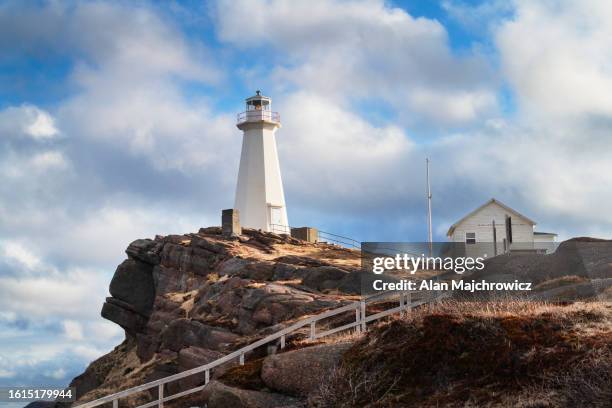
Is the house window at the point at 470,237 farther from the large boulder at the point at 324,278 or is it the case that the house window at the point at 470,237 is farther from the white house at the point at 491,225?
the large boulder at the point at 324,278

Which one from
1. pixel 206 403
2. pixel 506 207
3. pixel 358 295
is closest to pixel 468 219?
pixel 506 207

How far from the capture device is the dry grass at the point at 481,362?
15766 millimetres

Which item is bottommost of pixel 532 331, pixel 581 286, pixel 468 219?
pixel 532 331

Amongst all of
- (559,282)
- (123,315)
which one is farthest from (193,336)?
(123,315)

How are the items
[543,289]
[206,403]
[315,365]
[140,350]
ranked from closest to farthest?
[315,365]
[206,403]
[543,289]
[140,350]

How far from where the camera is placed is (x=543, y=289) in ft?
103

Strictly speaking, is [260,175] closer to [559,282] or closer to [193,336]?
[193,336]

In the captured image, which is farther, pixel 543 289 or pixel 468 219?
pixel 468 219

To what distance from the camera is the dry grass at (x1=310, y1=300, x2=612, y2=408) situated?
15766 mm

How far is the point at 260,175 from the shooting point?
228 ft

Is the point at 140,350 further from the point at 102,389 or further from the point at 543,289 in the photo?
the point at 543,289

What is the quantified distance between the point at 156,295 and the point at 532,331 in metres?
37.9

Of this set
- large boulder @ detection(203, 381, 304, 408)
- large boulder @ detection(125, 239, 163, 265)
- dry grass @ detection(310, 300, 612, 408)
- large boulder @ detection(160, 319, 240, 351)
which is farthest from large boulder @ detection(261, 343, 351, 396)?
large boulder @ detection(125, 239, 163, 265)

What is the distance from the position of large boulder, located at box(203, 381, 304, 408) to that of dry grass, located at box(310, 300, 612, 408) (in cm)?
107
